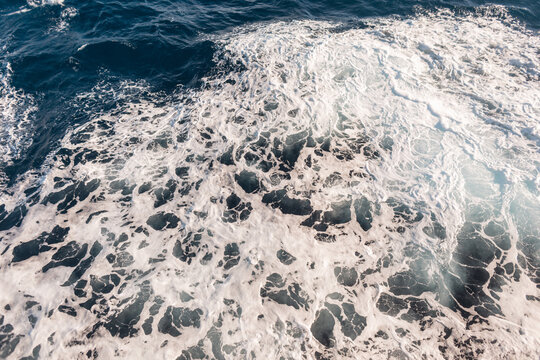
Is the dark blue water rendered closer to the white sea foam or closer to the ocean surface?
the ocean surface

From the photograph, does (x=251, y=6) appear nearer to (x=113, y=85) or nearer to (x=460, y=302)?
(x=113, y=85)

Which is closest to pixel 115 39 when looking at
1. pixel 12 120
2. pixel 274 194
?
pixel 12 120

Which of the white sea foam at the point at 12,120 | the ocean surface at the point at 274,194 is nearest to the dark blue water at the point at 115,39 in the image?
the ocean surface at the point at 274,194

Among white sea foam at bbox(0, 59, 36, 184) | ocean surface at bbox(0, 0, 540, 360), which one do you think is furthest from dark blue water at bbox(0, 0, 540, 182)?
white sea foam at bbox(0, 59, 36, 184)

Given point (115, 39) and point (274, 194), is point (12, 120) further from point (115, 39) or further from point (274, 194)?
point (274, 194)

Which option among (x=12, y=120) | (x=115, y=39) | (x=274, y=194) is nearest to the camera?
(x=274, y=194)

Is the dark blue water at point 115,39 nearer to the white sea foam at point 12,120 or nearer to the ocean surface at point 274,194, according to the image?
the ocean surface at point 274,194
